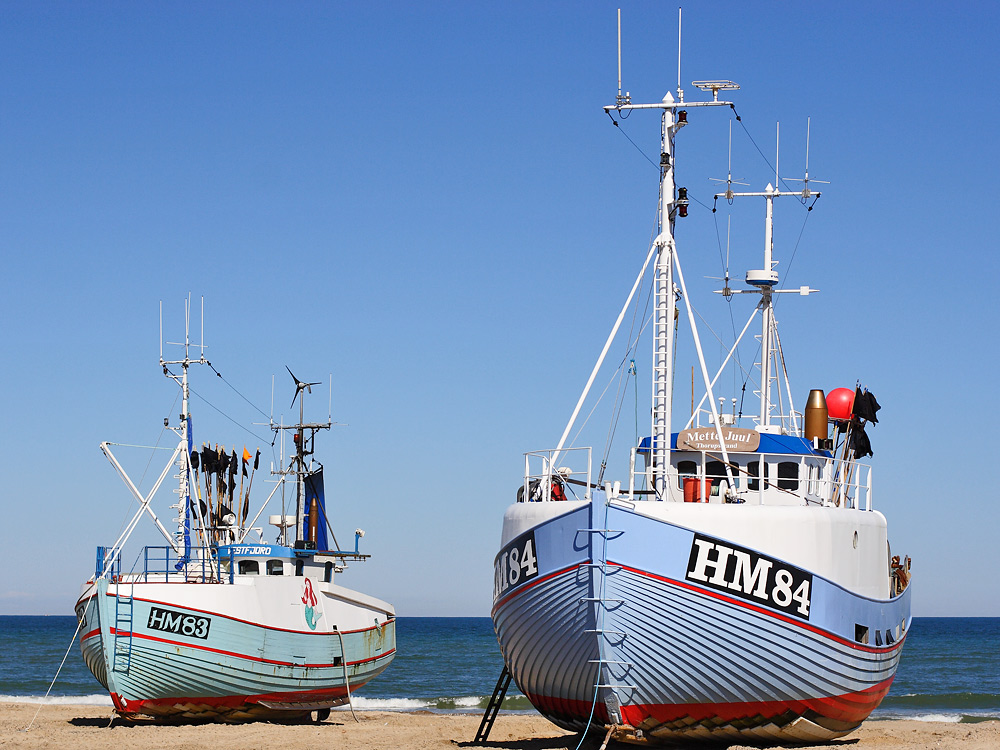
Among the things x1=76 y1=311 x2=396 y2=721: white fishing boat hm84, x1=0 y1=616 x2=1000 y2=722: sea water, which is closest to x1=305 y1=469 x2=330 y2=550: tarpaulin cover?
x1=76 y1=311 x2=396 y2=721: white fishing boat hm84

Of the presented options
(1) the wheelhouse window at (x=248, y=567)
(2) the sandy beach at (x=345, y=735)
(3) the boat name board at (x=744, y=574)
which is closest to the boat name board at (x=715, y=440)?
(3) the boat name board at (x=744, y=574)

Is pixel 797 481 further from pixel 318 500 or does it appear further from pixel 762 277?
pixel 318 500

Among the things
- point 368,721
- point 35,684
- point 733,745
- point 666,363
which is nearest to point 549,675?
point 733,745

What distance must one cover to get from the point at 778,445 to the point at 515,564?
556cm

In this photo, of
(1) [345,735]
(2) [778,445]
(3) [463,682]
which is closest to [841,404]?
(2) [778,445]

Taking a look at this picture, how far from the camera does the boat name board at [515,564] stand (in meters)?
18.6

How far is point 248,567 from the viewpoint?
28.9m

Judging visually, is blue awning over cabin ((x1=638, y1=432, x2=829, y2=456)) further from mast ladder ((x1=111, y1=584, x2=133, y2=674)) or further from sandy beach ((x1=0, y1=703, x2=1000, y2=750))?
mast ladder ((x1=111, y1=584, x2=133, y2=674))

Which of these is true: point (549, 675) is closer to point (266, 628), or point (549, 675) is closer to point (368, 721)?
point (266, 628)

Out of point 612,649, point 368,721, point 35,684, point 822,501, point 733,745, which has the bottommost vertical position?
point 35,684

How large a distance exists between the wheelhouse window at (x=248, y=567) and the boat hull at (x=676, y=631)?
38.4ft

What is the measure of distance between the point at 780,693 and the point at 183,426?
18241 mm

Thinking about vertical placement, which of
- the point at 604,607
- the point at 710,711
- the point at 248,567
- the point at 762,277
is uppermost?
the point at 762,277

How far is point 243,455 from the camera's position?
31.6 m
